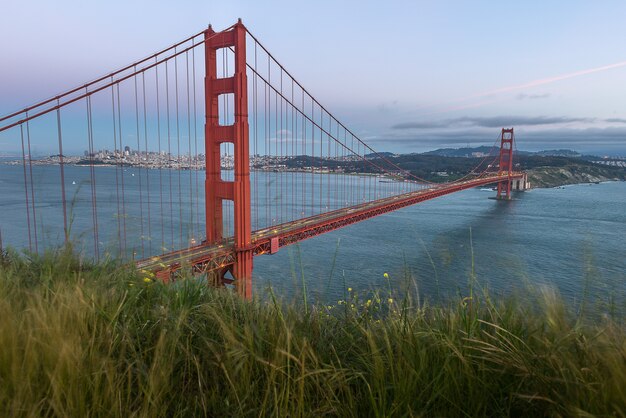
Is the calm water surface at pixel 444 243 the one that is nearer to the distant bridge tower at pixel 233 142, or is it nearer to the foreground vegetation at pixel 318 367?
the foreground vegetation at pixel 318 367

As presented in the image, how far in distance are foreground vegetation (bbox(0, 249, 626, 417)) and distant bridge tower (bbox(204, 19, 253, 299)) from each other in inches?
501

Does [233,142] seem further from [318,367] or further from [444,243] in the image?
[444,243]

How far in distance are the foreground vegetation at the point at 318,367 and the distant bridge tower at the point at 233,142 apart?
12723 millimetres

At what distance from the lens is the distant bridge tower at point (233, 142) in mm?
15227

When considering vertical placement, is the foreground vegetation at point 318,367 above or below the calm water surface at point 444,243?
above

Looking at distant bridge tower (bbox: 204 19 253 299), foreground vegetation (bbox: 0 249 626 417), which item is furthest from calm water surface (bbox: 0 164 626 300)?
distant bridge tower (bbox: 204 19 253 299)

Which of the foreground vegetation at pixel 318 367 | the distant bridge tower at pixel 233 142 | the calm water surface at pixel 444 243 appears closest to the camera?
the foreground vegetation at pixel 318 367

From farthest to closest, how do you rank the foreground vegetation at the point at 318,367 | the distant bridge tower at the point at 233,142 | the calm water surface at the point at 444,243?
1. the calm water surface at the point at 444,243
2. the distant bridge tower at the point at 233,142
3. the foreground vegetation at the point at 318,367

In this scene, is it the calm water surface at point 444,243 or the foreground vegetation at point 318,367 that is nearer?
the foreground vegetation at point 318,367

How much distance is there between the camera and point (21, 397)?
Result: 1.35m

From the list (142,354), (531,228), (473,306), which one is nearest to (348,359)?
(473,306)

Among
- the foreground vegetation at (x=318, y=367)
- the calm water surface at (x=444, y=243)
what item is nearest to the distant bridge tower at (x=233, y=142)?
the calm water surface at (x=444, y=243)

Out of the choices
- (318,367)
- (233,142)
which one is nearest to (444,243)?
(233,142)

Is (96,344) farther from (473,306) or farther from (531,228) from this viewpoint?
(531,228)
